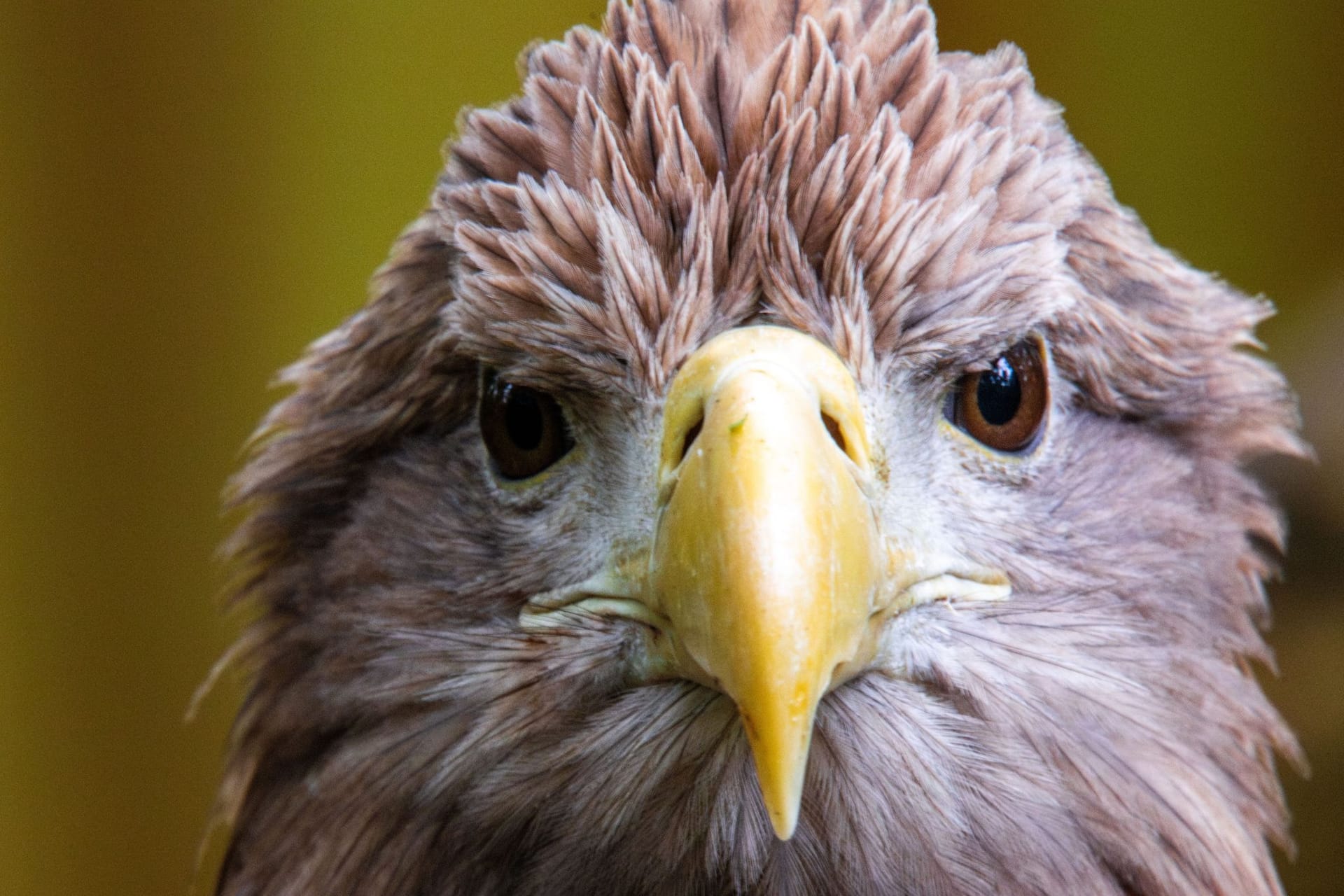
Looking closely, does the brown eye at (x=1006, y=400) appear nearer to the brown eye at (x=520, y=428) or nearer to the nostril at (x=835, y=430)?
the nostril at (x=835, y=430)

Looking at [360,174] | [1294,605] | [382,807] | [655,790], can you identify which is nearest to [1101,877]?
[655,790]

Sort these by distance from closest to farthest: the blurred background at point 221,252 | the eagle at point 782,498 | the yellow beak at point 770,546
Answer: the yellow beak at point 770,546 < the eagle at point 782,498 < the blurred background at point 221,252

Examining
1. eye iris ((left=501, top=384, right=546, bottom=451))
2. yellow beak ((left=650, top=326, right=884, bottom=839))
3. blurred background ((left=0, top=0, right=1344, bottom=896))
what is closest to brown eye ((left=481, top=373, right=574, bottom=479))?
eye iris ((left=501, top=384, right=546, bottom=451))

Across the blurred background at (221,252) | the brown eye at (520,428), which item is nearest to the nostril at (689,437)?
the brown eye at (520,428)

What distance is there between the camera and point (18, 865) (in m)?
1.16

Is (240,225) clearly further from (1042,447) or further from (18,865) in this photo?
(1042,447)

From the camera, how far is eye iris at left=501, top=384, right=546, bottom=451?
844 mm

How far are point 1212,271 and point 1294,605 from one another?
49 cm

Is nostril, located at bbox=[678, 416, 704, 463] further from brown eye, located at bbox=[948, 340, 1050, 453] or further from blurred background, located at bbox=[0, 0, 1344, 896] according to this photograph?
blurred background, located at bbox=[0, 0, 1344, 896]

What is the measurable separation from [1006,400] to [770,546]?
30 centimetres

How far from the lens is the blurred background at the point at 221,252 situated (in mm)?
1094

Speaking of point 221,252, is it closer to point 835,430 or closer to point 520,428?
point 520,428

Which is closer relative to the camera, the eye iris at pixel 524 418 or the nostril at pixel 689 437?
the nostril at pixel 689 437

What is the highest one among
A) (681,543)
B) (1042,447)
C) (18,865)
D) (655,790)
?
(1042,447)
